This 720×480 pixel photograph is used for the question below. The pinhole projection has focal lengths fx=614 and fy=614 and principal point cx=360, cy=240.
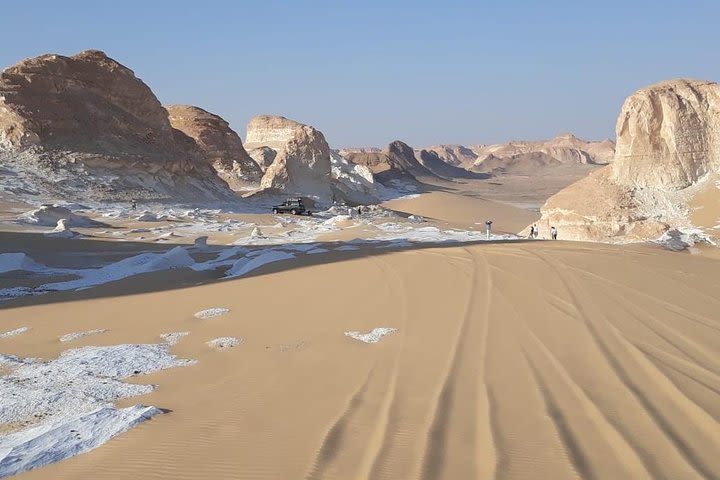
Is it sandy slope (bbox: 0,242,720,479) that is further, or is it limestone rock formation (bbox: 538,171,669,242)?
limestone rock formation (bbox: 538,171,669,242)

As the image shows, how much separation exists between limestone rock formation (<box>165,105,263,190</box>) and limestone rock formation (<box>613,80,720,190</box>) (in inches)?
1390

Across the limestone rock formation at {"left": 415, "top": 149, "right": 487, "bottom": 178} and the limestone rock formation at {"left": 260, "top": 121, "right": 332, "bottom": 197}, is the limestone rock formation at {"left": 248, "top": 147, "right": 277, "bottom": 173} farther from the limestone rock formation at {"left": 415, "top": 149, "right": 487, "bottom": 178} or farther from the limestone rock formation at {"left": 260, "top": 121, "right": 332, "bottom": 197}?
the limestone rock formation at {"left": 415, "top": 149, "right": 487, "bottom": 178}

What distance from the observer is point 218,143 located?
56.3 meters

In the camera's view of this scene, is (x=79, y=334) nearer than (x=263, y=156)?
Yes

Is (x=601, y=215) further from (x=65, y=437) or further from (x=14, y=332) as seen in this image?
(x=65, y=437)

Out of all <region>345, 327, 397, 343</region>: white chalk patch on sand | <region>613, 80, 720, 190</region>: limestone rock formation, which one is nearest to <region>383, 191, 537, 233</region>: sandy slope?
<region>613, 80, 720, 190</region>: limestone rock formation

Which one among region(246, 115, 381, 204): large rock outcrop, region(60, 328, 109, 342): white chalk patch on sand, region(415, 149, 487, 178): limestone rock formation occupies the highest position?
region(415, 149, 487, 178): limestone rock formation

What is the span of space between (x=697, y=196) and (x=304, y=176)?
1124 inches

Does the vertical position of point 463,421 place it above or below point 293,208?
below

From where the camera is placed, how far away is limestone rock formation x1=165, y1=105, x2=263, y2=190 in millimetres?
54594

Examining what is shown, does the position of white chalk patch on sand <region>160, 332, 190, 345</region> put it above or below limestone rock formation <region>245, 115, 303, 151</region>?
below

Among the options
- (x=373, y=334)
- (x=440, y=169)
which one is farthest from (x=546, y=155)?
(x=373, y=334)

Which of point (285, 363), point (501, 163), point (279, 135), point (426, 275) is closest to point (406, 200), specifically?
point (279, 135)

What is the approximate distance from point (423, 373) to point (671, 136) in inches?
863
